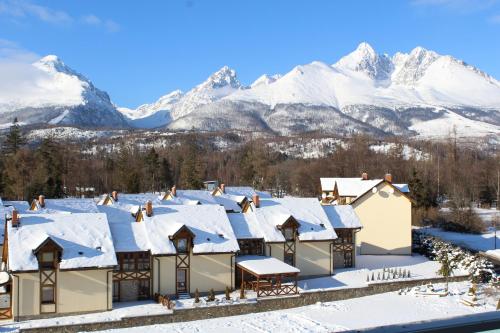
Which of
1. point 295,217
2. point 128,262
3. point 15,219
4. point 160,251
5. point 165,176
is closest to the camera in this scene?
point 15,219

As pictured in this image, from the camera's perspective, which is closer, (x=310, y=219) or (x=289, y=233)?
(x=289, y=233)

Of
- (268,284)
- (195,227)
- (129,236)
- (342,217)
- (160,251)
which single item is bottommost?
(268,284)

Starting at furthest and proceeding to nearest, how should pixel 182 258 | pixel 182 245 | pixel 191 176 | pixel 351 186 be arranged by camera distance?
pixel 191 176 < pixel 351 186 < pixel 182 245 < pixel 182 258

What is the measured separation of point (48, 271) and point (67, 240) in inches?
72.4

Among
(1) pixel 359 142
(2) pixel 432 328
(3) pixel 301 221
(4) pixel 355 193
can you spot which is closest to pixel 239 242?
(3) pixel 301 221

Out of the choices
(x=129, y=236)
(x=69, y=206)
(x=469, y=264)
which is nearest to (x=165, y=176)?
(x=69, y=206)

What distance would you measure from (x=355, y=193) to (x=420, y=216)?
12546mm

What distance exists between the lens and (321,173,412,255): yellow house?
41.0 meters

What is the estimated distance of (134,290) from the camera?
27.9 m

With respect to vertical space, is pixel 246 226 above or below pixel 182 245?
above

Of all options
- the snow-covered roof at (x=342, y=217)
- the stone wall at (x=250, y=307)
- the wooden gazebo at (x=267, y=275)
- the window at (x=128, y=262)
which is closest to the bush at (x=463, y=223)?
the snow-covered roof at (x=342, y=217)

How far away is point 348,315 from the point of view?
85.9ft

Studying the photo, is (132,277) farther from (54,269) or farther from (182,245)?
(54,269)

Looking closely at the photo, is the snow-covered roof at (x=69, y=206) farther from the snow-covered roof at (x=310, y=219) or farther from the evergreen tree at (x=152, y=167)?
the evergreen tree at (x=152, y=167)
